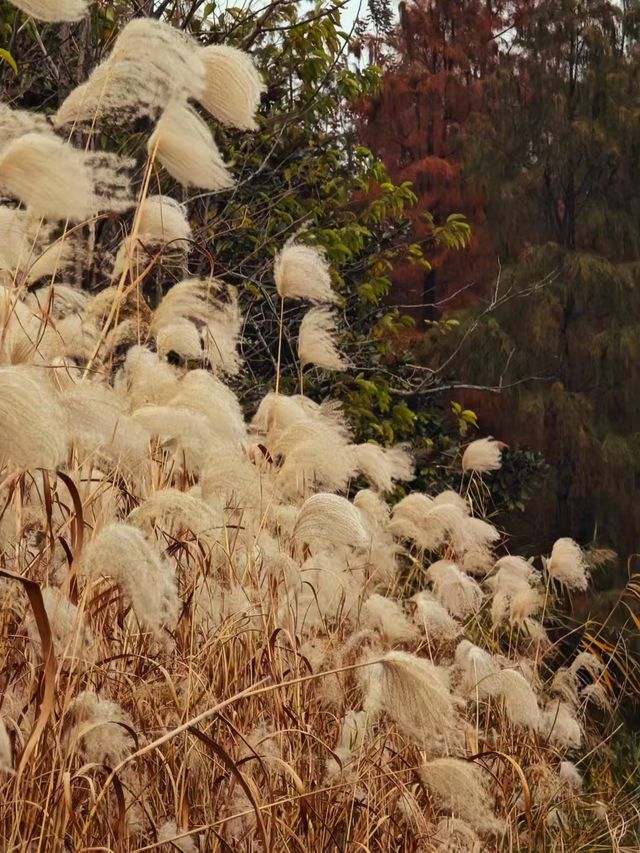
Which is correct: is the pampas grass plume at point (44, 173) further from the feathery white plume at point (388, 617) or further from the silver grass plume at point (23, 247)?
the feathery white plume at point (388, 617)

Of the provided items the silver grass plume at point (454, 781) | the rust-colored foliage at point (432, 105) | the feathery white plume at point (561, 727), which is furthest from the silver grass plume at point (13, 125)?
the rust-colored foliage at point (432, 105)

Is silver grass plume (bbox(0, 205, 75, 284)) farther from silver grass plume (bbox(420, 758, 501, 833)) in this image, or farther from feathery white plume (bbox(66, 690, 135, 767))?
silver grass plume (bbox(420, 758, 501, 833))

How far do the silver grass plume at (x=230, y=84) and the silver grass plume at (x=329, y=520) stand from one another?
742 mm

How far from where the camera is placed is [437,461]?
711 cm

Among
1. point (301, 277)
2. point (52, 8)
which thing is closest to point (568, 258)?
point (301, 277)

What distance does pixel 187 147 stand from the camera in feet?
7.11

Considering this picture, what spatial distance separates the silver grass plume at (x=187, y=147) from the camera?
2.17 m

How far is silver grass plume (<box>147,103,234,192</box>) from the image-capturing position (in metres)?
2.17

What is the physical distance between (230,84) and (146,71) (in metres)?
0.15

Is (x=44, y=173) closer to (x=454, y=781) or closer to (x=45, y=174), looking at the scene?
(x=45, y=174)

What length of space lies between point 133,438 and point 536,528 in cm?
819

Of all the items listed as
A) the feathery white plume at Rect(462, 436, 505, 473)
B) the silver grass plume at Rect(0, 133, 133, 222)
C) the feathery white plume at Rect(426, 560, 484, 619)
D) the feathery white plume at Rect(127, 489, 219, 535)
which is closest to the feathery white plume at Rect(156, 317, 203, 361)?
the feathery white plume at Rect(127, 489, 219, 535)

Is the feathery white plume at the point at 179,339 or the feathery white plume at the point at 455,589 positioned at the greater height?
the feathery white plume at the point at 179,339

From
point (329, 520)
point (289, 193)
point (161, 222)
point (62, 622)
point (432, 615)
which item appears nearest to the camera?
point (62, 622)
